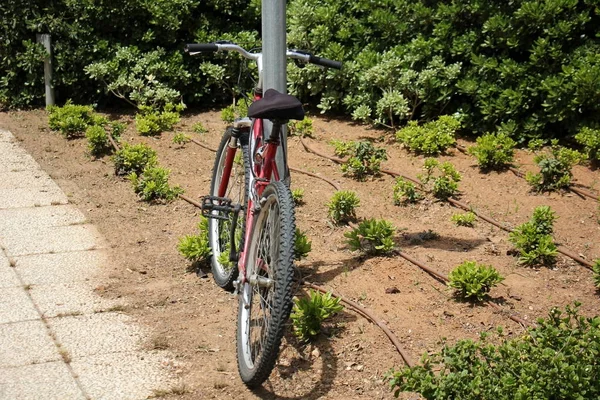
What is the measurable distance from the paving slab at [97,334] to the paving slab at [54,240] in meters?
1.18

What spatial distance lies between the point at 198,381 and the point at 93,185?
351 centimetres

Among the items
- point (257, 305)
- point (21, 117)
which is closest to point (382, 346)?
point (257, 305)

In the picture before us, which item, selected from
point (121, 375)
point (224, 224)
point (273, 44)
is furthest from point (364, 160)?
point (121, 375)

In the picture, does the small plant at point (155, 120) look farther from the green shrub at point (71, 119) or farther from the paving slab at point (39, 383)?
the paving slab at point (39, 383)

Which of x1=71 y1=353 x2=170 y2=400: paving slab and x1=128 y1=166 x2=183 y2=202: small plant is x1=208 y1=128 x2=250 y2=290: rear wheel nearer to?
x1=71 y1=353 x2=170 y2=400: paving slab

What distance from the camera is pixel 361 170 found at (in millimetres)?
7484

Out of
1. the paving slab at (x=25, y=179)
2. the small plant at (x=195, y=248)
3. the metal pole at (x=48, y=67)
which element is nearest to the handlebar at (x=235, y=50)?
the small plant at (x=195, y=248)

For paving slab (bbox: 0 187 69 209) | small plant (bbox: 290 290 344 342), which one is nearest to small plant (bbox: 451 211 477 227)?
small plant (bbox: 290 290 344 342)

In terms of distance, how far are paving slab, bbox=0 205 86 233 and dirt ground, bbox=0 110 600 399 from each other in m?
0.14

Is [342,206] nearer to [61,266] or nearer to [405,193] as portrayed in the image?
[405,193]

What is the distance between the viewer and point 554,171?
6844 millimetres

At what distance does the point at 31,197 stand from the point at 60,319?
2395mm

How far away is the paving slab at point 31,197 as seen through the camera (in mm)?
7285

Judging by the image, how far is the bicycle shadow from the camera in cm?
451
